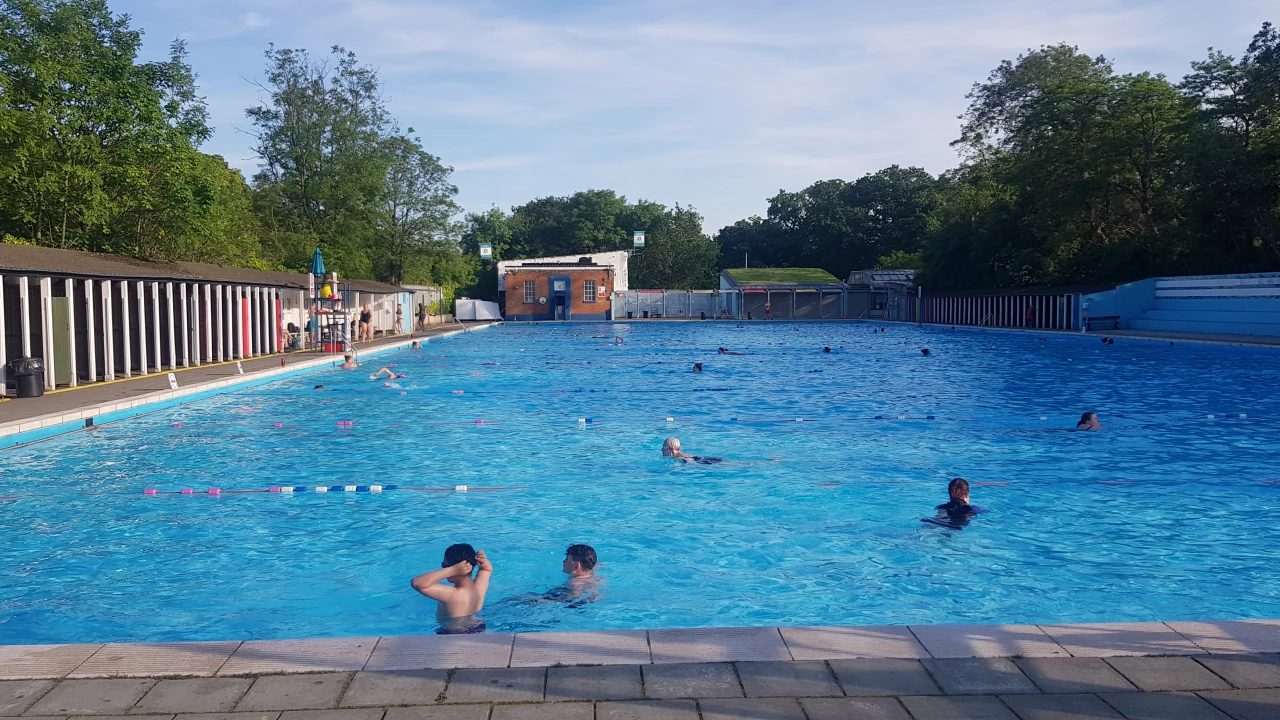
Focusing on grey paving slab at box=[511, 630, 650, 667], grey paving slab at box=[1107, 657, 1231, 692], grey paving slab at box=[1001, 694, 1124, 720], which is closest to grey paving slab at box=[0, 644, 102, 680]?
grey paving slab at box=[511, 630, 650, 667]

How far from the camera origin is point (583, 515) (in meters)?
9.41

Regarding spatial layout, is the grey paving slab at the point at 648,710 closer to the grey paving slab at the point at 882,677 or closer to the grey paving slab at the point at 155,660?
the grey paving slab at the point at 882,677

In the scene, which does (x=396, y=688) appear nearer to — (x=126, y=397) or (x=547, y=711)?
(x=547, y=711)

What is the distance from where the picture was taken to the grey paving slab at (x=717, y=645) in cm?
395

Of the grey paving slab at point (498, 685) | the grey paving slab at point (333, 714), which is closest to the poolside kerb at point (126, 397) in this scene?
the grey paving slab at point (333, 714)

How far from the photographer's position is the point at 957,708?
343 cm

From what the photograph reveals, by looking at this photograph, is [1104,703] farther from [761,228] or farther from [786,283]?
[761,228]

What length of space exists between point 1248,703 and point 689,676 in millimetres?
2099

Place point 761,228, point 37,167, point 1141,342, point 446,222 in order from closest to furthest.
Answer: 1. point 37,167
2. point 1141,342
3. point 446,222
4. point 761,228

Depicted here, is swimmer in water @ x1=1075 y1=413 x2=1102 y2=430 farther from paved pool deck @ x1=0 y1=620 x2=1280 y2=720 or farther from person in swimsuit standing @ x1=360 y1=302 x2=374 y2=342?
person in swimsuit standing @ x1=360 y1=302 x2=374 y2=342

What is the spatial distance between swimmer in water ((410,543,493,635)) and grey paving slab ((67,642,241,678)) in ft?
6.31

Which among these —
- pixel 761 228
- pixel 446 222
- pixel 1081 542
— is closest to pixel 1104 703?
pixel 1081 542

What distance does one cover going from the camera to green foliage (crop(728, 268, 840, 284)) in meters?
67.1

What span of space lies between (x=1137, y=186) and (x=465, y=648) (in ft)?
159
